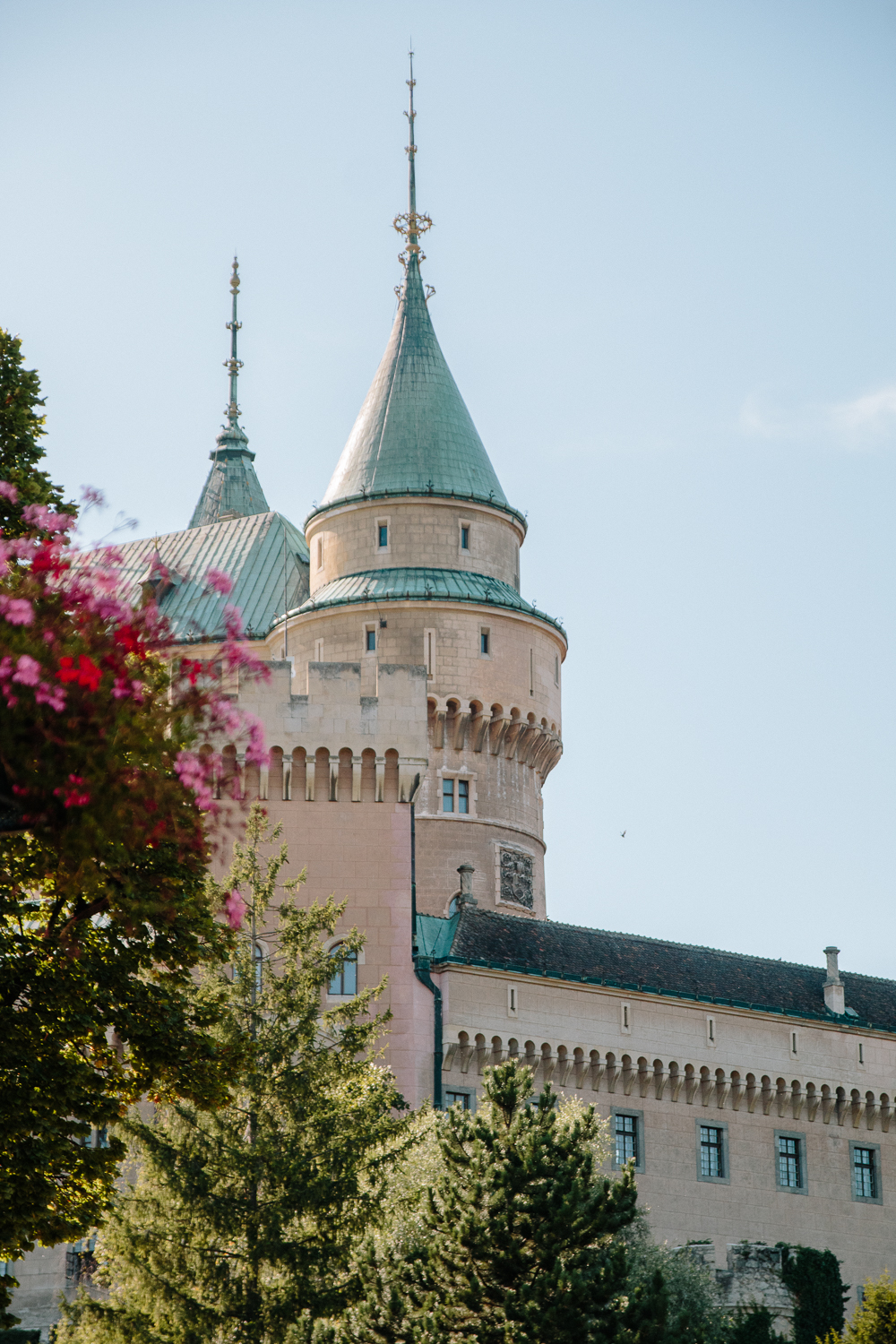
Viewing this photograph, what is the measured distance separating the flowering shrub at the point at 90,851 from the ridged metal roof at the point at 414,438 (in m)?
28.7

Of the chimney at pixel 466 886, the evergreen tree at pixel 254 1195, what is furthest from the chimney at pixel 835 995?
the evergreen tree at pixel 254 1195

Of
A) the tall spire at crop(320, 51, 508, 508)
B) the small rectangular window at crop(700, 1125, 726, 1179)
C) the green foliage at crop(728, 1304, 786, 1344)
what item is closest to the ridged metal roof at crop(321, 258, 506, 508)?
the tall spire at crop(320, 51, 508, 508)

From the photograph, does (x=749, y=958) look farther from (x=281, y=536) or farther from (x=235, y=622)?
(x=235, y=622)

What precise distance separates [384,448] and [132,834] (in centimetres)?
3956

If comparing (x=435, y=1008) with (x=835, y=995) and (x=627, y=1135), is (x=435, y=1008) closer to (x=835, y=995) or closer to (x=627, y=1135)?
(x=627, y=1135)

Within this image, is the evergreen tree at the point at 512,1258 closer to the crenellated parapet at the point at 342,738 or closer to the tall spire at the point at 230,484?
the crenellated parapet at the point at 342,738

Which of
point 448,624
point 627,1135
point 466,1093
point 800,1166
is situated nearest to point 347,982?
point 466,1093

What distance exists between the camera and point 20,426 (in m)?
20.4

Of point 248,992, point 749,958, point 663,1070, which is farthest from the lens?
point 749,958

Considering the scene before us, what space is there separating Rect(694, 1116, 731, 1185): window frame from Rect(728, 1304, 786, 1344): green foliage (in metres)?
4.29

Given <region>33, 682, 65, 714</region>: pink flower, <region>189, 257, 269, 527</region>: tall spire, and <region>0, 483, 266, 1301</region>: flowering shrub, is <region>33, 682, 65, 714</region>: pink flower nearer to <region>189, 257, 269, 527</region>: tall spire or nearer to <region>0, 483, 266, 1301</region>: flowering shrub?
<region>0, 483, 266, 1301</region>: flowering shrub

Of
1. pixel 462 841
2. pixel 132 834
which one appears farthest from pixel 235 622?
pixel 462 841

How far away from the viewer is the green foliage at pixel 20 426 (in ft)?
65.8

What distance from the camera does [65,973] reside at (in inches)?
670
